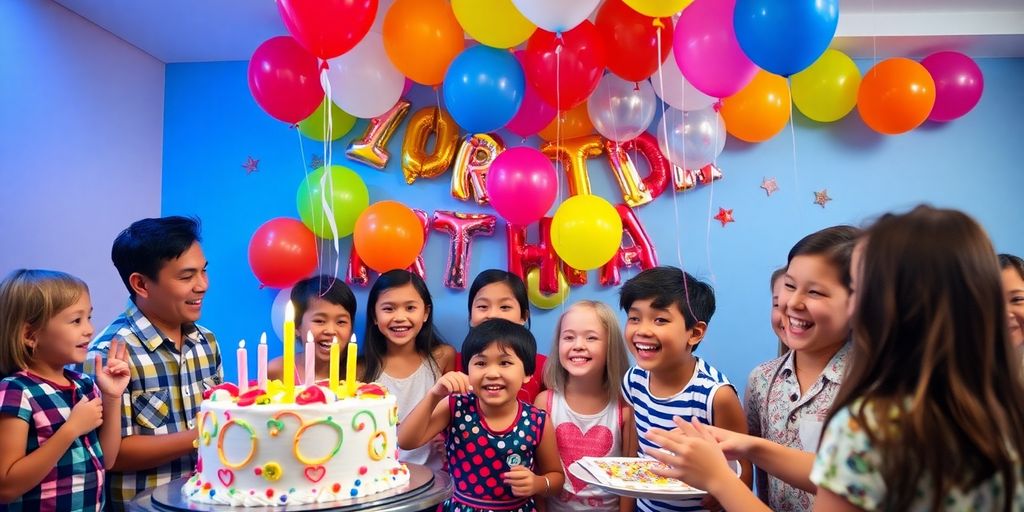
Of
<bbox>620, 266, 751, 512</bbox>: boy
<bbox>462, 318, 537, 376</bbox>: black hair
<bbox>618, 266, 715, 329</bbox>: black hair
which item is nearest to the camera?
<bbox>620, 266, 751, 512</bbox>: boy

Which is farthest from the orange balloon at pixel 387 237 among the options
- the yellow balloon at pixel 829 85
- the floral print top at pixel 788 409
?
the yellow balloon at pixel 829 85

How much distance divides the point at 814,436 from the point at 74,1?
3.80m

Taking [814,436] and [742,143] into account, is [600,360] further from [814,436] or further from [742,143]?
[742,143]

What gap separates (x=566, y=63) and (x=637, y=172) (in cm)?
104

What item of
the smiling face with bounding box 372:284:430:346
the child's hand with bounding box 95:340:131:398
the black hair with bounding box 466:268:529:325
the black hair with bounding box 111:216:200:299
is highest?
the black hair with bounding box 111:216:200:299

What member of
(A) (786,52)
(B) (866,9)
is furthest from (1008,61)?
(A) (786,52)

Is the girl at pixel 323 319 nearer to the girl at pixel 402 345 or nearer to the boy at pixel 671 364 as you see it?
the girl at pixel 402 345

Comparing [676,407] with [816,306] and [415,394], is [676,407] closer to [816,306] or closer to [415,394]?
[816,306]

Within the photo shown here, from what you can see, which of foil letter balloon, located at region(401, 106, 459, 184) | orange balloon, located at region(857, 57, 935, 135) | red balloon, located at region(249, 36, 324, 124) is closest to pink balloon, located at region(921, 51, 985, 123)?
orange balloon, located at region(857, 57, 935, 135)

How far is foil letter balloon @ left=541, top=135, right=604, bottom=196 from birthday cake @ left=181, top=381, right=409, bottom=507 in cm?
233

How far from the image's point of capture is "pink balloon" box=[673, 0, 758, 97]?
304cm

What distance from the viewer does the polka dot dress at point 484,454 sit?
2604mm

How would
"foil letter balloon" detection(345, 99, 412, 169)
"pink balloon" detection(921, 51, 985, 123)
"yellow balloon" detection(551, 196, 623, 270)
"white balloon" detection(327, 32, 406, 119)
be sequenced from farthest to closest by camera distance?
"foil letter balloon" detection(345, 99, 412, 169), "pink balloon" detection(921, 51, 985, 123), "white balloon" detection(327, 32, 406, 119), "yellow balloon" detection(551, 196, 623, 270)

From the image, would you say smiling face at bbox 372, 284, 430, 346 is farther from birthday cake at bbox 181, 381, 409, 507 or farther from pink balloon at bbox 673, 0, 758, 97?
pink balloon at bbox 673, 0, 758, 97
